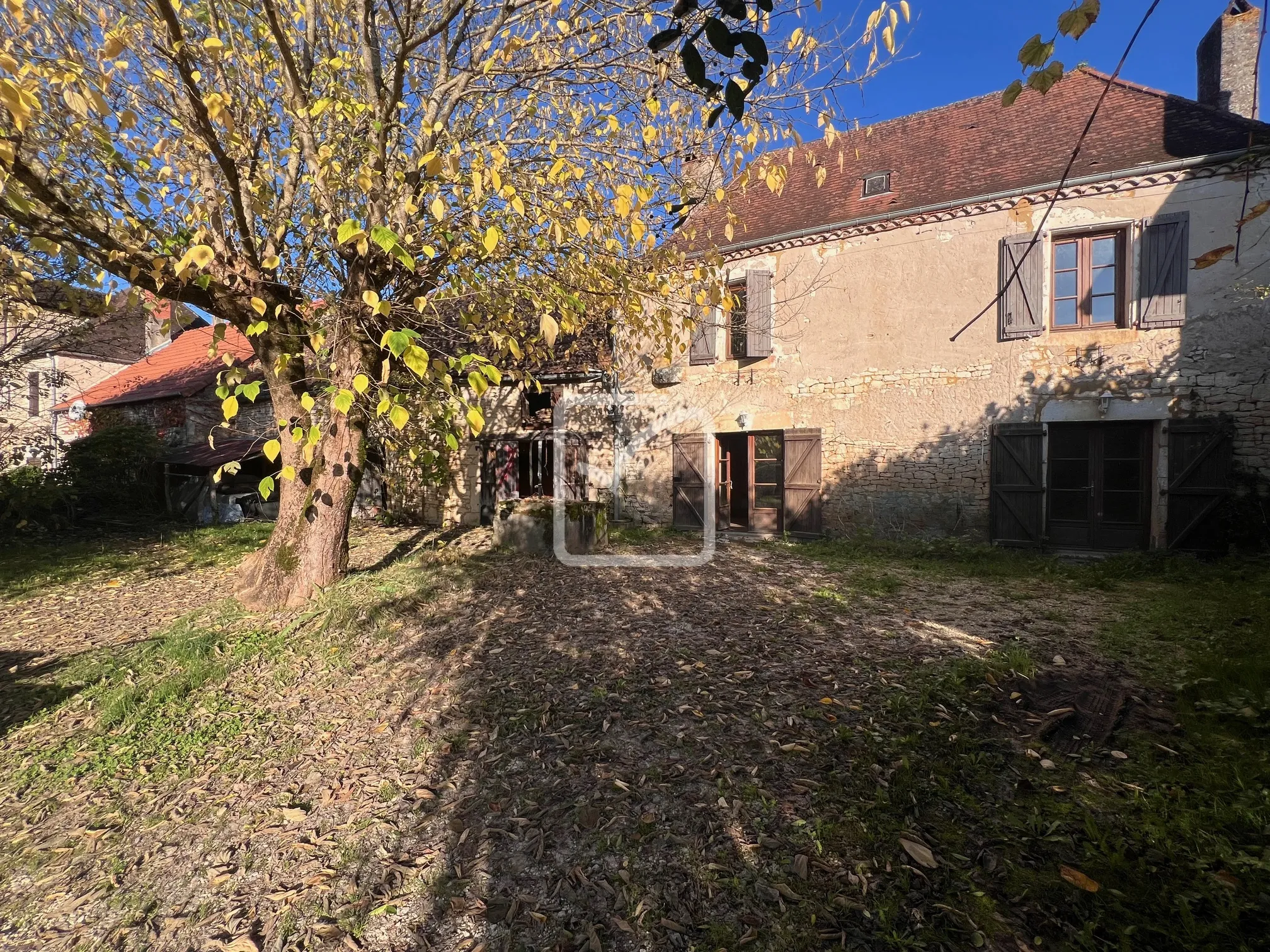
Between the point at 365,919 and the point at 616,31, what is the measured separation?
5.71m

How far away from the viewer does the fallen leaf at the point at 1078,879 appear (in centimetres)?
186

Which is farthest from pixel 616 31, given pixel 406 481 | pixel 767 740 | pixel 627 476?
pixel 406 481

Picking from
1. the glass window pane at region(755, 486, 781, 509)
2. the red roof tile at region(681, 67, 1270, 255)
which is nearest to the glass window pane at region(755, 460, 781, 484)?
the glass window pane at region(755, 486, 781, 509)

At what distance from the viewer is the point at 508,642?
4305mm

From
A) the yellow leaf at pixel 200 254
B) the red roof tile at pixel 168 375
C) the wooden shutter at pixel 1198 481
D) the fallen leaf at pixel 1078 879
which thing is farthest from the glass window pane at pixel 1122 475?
the red roof tile at pixel 168 375

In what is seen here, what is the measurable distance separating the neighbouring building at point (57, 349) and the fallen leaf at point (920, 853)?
418cm

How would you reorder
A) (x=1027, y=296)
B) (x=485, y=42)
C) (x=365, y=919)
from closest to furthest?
(x=365, y=919), (x=485, y=42), (x=1027, y=296)

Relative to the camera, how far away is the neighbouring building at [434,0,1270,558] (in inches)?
278

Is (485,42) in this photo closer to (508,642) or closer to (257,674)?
(508,642)

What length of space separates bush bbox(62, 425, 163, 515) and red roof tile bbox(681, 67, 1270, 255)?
1185 centimetres

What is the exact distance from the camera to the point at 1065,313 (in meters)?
7.84

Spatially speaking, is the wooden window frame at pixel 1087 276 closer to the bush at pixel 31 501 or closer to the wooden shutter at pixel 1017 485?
the wooden shutter at pixel 1017 485

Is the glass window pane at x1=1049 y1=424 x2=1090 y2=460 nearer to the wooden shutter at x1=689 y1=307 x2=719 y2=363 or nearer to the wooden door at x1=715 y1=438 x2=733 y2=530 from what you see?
the wooden door at x1=715 y1=438 x2=733 y2=530

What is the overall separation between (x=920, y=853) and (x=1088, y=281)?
8653 millimetres
